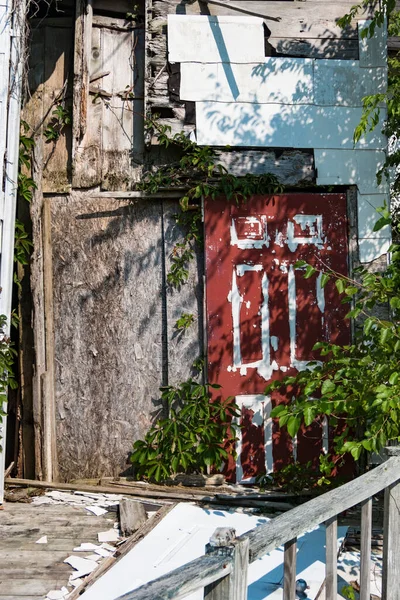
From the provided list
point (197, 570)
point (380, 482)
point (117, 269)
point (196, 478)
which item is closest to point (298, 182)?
point (117, 269)

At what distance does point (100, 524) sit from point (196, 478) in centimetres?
114

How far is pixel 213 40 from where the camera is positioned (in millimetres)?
6496

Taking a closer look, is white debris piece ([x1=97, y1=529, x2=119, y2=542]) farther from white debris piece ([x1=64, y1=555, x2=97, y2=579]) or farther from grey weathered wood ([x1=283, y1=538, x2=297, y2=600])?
grey weathered wood ([x1=283, y1=538, x2=297, y2=600])

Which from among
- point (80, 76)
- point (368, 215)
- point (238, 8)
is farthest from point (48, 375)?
point (238, 8)

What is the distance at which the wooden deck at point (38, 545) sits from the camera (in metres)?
4.21

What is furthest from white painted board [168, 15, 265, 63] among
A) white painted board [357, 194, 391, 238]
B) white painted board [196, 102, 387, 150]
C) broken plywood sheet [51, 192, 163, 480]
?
white painted board [357, 194, 391, 238]

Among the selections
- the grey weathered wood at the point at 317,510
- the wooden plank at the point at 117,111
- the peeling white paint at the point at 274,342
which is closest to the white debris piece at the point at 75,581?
the grey weathered wood at the point at 317,510

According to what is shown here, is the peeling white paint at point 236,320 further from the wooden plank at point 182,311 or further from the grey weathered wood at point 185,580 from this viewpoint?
the grey weathered wood at point 185,580

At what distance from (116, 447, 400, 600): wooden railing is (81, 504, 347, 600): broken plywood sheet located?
873 mm

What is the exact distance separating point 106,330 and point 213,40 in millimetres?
2711

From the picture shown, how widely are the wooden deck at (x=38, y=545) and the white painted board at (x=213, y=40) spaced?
3884mm

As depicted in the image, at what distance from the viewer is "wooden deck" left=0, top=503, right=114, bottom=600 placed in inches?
166

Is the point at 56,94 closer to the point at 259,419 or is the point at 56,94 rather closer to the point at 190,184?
the point at 190,184

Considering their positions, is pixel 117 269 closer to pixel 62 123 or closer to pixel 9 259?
pixel 9 259
